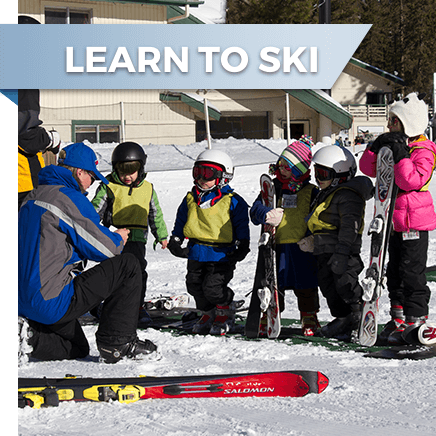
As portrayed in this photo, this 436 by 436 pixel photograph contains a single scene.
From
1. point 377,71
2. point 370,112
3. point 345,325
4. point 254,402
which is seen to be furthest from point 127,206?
point 377,71

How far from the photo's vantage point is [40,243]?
12.2 ft

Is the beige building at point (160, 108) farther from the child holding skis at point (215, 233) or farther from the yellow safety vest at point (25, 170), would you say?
the child holding skis at point (215, 233)

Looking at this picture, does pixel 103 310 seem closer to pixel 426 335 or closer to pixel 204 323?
pixel 204 323

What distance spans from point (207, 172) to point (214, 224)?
1.38 feet

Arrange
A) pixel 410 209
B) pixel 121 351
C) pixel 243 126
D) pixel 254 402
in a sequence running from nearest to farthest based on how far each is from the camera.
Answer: pixel 254 402 < pixel 121 351 < pixel 410 209 < pixel 243 126

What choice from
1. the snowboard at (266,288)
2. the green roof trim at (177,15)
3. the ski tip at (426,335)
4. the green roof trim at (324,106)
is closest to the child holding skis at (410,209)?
the ski tip at (426,335)

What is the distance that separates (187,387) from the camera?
11.3 feet

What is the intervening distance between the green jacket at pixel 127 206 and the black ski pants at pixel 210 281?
25.1 inches

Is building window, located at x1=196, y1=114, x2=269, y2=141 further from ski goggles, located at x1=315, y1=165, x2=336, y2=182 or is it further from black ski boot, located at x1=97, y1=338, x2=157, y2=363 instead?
black ski boot, located at x1=97, y1=338, x2=157, y2=363

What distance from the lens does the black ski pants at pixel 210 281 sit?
200 inches

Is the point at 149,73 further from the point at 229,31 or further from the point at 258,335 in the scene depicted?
the point at 258,335

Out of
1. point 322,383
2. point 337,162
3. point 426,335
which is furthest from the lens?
point 337,162

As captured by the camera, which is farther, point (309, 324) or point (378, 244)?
point (309, 324)

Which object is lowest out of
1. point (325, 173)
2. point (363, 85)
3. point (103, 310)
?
point (103, 310)
